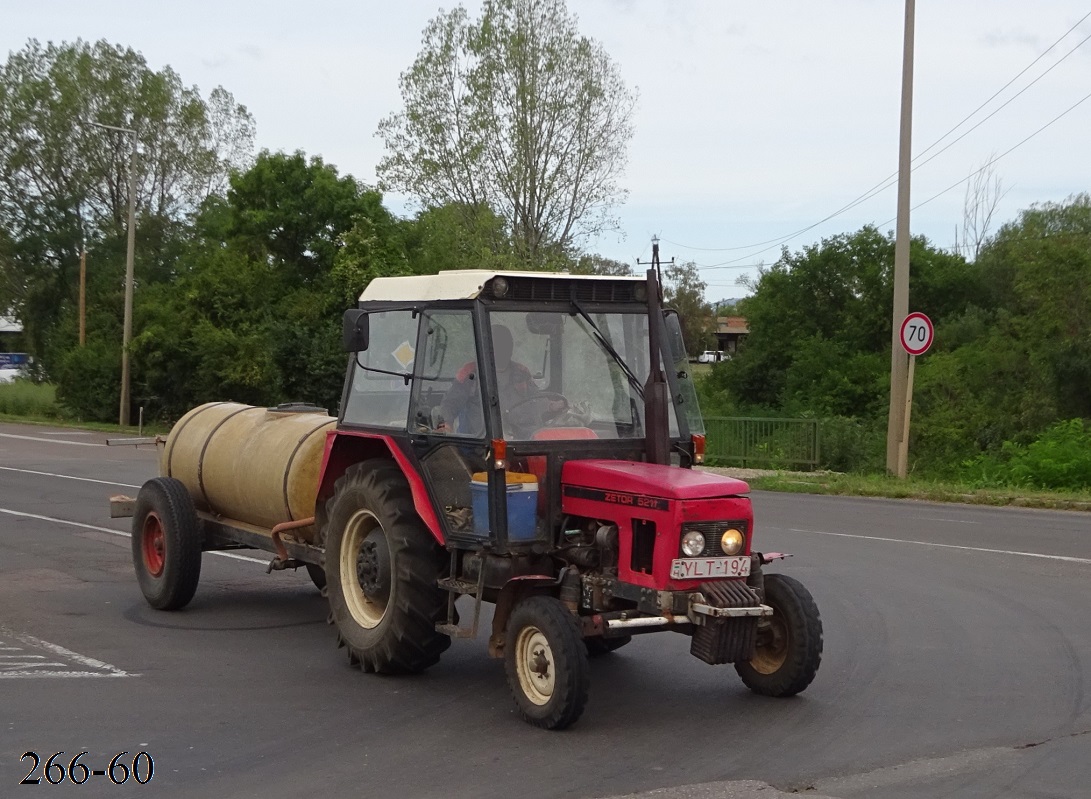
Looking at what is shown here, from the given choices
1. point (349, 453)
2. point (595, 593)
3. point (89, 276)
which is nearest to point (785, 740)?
point (595, 593)

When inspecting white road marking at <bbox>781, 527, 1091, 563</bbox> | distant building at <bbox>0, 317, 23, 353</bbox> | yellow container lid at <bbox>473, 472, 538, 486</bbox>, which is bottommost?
white road marking at <bbox>781, 527, 1091, 563</bbox>

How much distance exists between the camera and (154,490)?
1038 cm

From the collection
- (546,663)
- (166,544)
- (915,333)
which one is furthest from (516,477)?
(915,333)

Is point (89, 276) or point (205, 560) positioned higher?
point (89, 276)

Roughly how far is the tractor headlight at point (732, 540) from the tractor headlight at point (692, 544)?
0.49ft

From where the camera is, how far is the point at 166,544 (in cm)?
1011

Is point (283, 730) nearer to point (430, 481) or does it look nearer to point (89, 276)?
point (430, 481)

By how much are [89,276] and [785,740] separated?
56063mm

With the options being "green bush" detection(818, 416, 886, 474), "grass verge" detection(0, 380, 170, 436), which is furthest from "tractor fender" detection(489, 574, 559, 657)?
"grass verge" detection(0, 380, 170, 436)

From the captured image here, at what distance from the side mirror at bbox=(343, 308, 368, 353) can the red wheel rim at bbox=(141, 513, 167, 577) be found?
138 inches

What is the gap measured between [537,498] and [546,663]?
96 cm

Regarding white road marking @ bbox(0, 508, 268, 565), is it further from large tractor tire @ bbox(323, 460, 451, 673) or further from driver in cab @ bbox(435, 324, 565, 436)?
driver in cab @ bbox(435, 324, 565, 436)

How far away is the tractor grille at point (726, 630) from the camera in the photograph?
686cm

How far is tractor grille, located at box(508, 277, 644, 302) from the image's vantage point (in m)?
7.77
